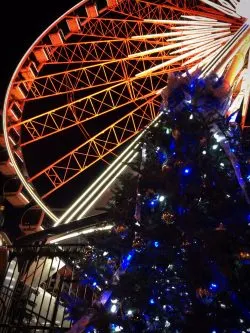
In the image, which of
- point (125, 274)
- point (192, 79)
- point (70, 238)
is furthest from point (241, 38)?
point (125, 274)

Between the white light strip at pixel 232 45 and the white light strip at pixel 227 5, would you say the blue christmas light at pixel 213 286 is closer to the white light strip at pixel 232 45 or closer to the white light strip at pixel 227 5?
the white light strip at pixel 232 45

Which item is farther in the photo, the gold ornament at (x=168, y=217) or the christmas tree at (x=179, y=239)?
the gold ornament at (x=168, y=217)

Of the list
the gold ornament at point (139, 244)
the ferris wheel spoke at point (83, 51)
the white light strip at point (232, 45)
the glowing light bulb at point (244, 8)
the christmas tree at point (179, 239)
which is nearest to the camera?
the christmas tree at point (179, 239)

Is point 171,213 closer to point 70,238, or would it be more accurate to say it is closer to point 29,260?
point 29,260

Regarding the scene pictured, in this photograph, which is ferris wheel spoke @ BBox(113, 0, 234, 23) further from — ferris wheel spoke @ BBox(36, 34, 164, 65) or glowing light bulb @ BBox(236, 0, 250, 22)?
glowing light bulb @ BBox(236, 0, 250, 22)

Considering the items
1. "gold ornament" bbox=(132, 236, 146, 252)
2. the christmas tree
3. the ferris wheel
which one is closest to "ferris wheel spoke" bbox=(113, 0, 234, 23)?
the ferris wheel

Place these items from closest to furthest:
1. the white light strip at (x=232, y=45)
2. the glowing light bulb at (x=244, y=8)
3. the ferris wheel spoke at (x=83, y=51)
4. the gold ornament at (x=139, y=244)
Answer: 1. the gold ornament at (x=139, y=244)
2. the glowing light bulb at (x=244, y=8)
3. the white light strip at (x=232, y=45)
4. the ferris wheel spoke at (x=83, y=51)

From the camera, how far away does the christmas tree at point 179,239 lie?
3.57 meters

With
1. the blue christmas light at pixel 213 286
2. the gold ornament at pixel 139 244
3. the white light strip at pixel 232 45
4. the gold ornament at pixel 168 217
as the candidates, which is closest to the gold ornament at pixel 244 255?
the blue christmas light at pixel 213 286

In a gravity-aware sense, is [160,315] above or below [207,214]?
below

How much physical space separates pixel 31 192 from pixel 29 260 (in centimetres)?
259

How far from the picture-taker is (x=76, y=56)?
11055 mm

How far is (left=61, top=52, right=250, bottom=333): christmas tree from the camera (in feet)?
11.7

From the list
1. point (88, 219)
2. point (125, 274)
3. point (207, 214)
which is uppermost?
point (207, 214)
